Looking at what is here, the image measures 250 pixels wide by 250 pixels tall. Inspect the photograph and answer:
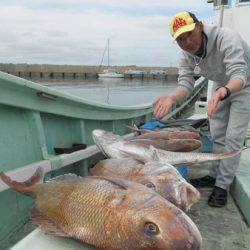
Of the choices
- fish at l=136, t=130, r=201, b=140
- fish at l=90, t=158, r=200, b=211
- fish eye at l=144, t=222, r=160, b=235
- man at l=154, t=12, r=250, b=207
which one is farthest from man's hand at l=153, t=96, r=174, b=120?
fish eye at l=144, t=222, r=160, b=235

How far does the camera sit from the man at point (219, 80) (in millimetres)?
3967

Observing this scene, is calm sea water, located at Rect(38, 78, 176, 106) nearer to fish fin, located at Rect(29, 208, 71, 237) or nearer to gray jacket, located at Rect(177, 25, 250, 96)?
gray jacket, located at Rect(177, 25, 250, 96)

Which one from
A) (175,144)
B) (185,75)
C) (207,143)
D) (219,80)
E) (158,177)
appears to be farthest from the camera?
(207,143)

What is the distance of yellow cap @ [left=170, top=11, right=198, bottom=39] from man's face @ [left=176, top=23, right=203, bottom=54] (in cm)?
7

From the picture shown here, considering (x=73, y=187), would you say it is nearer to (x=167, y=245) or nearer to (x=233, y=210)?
(x=167, y=245)

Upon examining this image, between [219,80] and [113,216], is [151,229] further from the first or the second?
[219,80]

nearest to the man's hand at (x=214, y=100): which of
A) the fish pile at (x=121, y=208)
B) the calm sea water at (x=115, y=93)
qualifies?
the fish pile at (x=121, y=208)

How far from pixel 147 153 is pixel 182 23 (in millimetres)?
1331

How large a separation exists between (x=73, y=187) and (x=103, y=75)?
303 ft

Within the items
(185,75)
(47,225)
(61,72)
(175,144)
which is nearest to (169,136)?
(175,144)

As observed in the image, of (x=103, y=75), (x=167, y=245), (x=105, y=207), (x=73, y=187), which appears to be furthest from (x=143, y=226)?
(x=103, y=75)

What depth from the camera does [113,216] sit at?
226 cm

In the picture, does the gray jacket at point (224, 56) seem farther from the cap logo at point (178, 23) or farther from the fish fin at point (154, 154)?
the fish fin at point (154, 154)

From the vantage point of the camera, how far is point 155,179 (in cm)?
304
